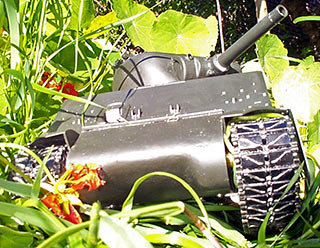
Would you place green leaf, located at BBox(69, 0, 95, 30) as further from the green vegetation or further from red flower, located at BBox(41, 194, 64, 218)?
red flower, located at BBox(41, 194, 64, 218)

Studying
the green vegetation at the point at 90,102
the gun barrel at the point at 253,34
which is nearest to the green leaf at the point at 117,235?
the green vegetation at the point at 90,102

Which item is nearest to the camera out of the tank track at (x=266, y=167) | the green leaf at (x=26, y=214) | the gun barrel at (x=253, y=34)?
the green leaf at (x=26, y=214)

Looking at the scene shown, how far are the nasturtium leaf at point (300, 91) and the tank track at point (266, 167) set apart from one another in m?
0.41

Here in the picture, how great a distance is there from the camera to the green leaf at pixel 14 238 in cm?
90

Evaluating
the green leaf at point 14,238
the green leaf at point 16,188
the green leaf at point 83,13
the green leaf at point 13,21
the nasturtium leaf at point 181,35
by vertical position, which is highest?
the green leaf at point 83,13

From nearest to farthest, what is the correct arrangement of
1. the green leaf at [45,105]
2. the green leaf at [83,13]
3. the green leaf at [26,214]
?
the green leaf at [26,214] → the green leaf at [45,105] → the green leaf at [83,13]

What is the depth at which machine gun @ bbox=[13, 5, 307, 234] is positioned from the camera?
96cm

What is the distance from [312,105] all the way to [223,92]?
0.35m

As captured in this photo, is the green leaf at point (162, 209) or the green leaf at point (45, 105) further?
the green leaf at point (45, 105)

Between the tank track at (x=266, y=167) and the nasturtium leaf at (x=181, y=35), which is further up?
the nasturtium leaf at (x=181, y=35)

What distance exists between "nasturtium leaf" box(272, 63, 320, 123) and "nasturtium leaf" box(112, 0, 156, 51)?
0.50 metres

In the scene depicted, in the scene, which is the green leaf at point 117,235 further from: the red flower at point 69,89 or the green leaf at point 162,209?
the red flower at point 69,89

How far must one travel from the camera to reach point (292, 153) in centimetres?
96

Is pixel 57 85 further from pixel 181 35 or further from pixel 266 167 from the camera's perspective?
pixel 266 167
